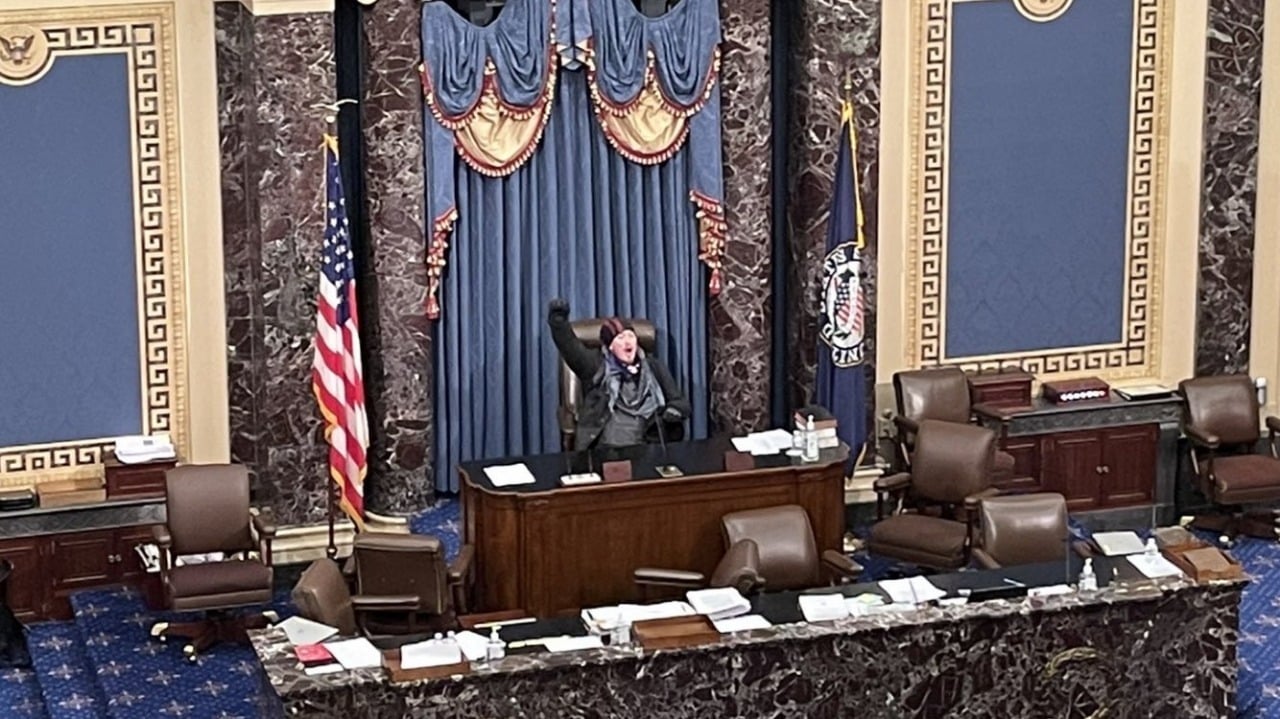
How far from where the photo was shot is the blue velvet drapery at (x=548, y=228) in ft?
47.8

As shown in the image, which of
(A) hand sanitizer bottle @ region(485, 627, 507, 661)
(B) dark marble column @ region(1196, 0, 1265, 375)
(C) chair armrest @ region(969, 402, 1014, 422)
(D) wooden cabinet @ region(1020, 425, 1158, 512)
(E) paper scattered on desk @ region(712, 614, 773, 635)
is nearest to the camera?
(A) hand sanitizer bottle @ region(485, 627, 507, 661)

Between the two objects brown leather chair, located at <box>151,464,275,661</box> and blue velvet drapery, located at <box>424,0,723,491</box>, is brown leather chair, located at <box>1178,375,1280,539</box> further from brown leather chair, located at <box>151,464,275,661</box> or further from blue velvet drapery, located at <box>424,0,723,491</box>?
brown leather chair, located at <box>151,464,275,661</box>

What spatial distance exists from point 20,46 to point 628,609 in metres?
4.97

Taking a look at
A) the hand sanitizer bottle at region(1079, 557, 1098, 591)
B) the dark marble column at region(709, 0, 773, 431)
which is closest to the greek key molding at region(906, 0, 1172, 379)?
the dark marble column at region(709, 0, 773, 431)

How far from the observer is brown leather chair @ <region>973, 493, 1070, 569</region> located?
43.6ft

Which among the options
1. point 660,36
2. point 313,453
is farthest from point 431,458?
point 660,36

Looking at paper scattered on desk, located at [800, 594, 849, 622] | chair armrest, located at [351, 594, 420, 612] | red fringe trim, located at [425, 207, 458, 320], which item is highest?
red fringe trim, located at [425, 207, 458, 320]

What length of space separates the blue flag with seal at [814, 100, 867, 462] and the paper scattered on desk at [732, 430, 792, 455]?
817mm

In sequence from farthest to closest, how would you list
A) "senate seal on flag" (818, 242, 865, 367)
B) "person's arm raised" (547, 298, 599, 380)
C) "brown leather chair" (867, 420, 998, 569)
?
"senate seal on flag" (818, 242, 865, 367) → "person's arm raised" (547, 298, 599, 380) → "brown leather chair" (867, 420, 998, 569)

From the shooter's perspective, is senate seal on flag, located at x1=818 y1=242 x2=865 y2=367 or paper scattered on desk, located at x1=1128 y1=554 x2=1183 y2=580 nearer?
paper scattered on desk, located at x1=1128 y1=554 x2=1183 y2=580

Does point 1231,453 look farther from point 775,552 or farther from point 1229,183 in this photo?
point 775,552

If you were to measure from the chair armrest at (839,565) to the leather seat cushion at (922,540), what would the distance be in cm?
61

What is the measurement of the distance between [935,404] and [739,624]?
410 cm

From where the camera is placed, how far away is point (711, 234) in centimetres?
1518
